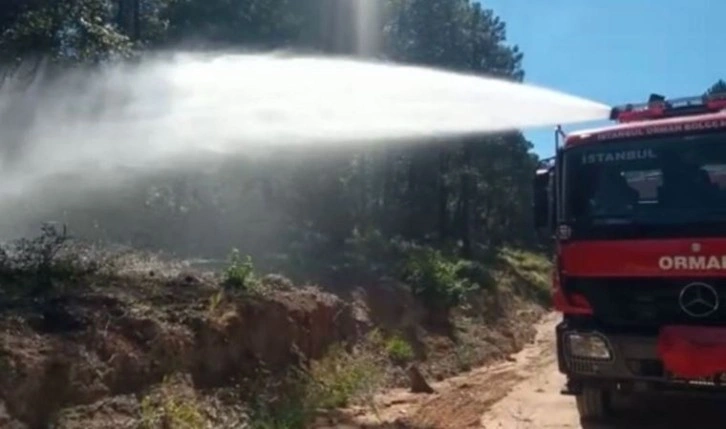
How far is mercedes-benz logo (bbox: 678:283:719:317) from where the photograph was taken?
6.18 metres

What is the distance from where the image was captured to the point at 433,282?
14914mm

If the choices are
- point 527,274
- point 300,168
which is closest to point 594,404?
point 300,168

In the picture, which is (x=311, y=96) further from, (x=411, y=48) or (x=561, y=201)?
(x=411, y=48)

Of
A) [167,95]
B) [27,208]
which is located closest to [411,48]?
[167,95]

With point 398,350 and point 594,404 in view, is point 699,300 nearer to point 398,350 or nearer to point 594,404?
point 594,404

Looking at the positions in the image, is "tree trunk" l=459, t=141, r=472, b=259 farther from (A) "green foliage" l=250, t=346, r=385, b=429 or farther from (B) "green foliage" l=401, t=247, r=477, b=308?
(A) "green foliage" l=250, t=346, r=385, b=429

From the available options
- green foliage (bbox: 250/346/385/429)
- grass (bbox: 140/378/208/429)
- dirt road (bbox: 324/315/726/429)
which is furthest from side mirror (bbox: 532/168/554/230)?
grass (bbox: 140/378/208/429)

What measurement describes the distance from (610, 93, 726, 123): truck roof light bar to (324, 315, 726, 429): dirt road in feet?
9.60

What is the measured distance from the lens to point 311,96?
12438mm

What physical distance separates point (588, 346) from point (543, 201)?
1497 millimetres

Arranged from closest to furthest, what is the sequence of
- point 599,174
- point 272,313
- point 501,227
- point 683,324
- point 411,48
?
point 683,324
point 599,174
point 272,313
point 411,48
point 501,227

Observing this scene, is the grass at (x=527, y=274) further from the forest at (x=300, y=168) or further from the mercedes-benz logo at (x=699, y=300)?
the mercedes-benz logo at (x=699, y=300)

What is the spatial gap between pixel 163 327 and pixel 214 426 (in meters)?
1.08

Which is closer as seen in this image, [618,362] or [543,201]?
[618,362]
